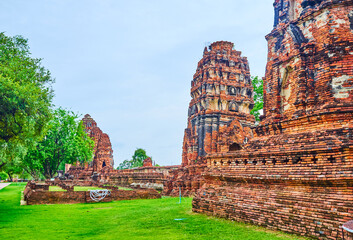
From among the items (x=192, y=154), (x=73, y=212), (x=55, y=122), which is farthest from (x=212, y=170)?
(x=55, y=122)

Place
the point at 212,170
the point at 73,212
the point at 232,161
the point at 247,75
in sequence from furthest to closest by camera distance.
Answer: the point at 247,75 < the point at 73,212 < the point at 212,170 < the point at 232,161

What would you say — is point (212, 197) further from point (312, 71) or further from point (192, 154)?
point (192, 154)

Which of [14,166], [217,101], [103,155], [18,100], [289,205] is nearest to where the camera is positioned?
[289,205]

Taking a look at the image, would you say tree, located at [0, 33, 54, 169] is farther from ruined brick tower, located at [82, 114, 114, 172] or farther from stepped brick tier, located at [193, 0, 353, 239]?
ruined brick tower, located at [82, 114, 114, 172]

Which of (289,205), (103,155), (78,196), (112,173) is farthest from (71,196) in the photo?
(103,155)

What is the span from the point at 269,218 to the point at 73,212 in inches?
315

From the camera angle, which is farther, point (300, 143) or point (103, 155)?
point (103, 155)

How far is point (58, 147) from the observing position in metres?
34.6

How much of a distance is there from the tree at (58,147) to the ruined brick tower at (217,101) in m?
15.5

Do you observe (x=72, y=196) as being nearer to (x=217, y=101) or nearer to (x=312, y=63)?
(x=312, y=63)

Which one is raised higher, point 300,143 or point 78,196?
point 300,143

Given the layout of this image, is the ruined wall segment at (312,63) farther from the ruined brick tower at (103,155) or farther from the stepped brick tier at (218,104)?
the ruined brick tower at (103,155)

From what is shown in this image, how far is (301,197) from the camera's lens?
7156mm

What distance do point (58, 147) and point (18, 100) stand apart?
24.3 metres
